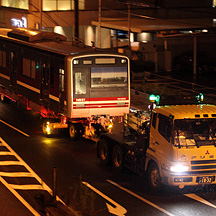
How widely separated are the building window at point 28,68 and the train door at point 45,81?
125cm

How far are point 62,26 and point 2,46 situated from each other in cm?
3232

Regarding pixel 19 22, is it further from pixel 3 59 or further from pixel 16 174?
pixel 16 174

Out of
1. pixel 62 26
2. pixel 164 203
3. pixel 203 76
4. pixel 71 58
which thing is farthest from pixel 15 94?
pixel 62 26

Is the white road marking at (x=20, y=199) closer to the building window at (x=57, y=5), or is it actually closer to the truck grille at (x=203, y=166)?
the truck grille at (x=203, y=166)

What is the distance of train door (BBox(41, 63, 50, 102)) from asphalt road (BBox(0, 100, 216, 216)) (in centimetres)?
219

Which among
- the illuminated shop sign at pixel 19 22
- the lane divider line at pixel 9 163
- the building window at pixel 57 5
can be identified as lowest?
the lane divider line at pixel 9 163

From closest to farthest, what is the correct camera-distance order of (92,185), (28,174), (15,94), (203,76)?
(92,185) < (28,174) < (15,94) < (203,76)

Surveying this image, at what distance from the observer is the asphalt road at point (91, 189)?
13.7 metres

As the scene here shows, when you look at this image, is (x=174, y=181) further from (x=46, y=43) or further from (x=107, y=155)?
(x=46, y=43)

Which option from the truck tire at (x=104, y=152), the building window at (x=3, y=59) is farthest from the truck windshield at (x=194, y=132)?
the building window at (x=3, y=59)

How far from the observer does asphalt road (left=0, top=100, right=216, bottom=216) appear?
13695 mm

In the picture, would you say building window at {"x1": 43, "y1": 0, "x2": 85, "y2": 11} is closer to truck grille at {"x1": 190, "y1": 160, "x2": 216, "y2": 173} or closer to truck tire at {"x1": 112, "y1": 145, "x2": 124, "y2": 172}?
truck tire at {"x1": 112, "y1": 145, "x2": 124, "y2": 172}

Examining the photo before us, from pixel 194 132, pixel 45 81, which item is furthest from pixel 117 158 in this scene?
pixel 45 81

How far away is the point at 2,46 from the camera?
29219mm
